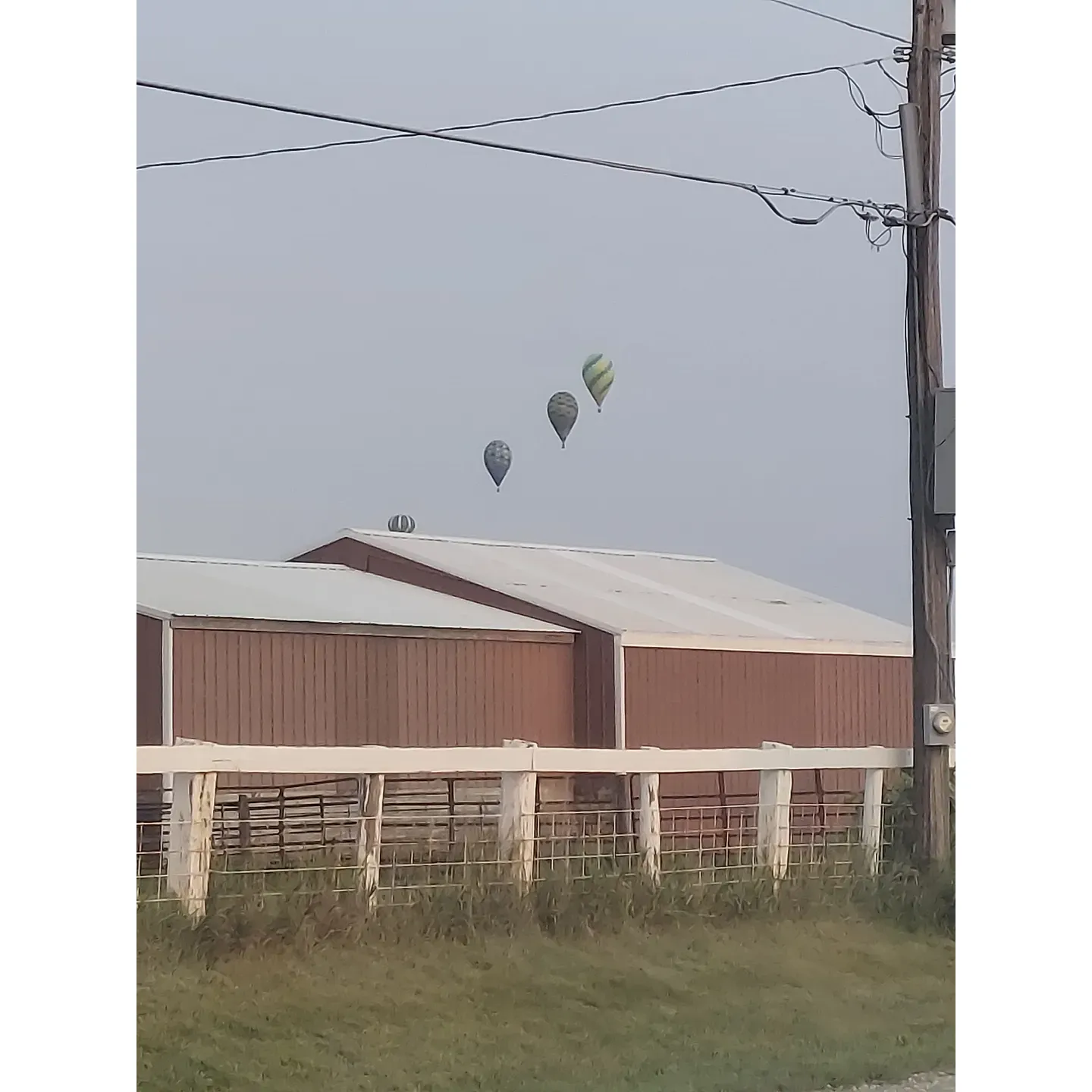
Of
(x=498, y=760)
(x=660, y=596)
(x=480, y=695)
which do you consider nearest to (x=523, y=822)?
(x=498, y=760)

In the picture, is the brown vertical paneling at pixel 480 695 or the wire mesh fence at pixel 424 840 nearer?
the wire mesh fence at pixel 424 840

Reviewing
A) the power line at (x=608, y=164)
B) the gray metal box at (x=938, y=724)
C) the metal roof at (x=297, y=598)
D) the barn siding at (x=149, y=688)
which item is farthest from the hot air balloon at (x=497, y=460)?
the gray metal box at (x=938, y=724)

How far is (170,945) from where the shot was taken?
8.66 ft

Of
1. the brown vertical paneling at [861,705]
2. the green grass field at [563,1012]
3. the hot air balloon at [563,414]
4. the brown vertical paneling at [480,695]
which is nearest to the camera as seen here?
the green grass field at [563,1012]

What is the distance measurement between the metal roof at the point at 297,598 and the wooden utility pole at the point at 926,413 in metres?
0.71

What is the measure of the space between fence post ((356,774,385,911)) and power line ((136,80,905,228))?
1107mm

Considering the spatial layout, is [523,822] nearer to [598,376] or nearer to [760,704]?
[760,704]

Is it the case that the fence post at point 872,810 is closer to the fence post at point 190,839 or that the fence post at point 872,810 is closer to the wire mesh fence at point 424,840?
the wire mesh fence at point 424,840

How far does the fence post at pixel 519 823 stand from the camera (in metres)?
2.79

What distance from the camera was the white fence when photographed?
8.69 ft

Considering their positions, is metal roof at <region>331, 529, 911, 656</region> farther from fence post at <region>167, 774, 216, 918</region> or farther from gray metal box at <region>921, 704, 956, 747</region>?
fence post at <region>167, 774, 216, 918</region>
